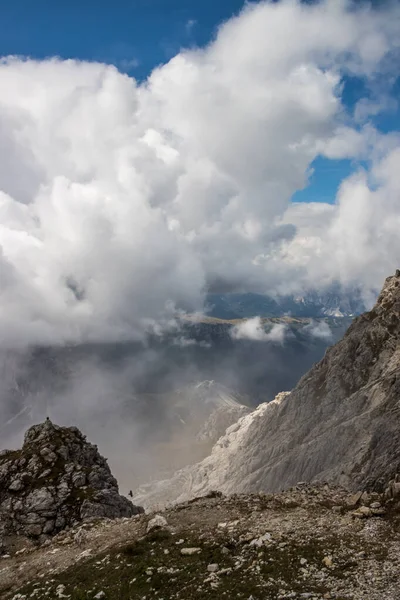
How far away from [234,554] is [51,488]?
120 feet

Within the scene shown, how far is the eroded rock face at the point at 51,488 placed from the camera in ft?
168

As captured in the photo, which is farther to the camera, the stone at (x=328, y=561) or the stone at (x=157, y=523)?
the stone at (x=157, y=523)

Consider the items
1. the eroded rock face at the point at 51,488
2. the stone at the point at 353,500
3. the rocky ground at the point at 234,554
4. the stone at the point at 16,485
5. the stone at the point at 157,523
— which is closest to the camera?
the rocky ground at the point at 234,554

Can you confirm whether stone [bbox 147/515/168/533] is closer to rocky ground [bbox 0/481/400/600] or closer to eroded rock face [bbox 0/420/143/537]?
rocky ground [bbox 0/481/400/600]

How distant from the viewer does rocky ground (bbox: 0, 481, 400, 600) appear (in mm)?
23656

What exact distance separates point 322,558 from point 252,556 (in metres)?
4.91

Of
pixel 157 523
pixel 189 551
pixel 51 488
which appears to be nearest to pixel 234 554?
pixel 189 551

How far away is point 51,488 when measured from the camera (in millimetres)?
55188

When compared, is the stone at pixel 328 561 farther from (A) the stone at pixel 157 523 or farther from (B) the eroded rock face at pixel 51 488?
(B) the eroded rock face at pixel 51 488

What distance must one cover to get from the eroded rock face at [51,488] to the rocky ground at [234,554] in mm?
8972

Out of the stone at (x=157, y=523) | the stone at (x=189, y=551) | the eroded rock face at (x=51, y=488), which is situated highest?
the eroded rock face at (x=51, y=488)

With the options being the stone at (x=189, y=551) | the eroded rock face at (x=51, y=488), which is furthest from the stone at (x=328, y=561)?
the eroded rock face at (x=51, y=488)

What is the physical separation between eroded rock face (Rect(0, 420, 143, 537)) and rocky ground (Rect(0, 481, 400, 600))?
29.4 ft

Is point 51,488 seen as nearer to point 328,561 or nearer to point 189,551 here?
point 189,551
